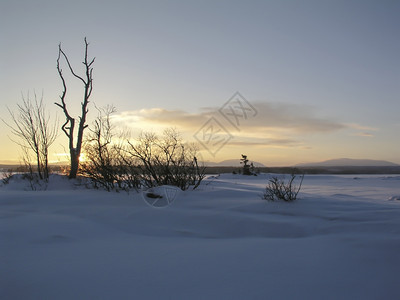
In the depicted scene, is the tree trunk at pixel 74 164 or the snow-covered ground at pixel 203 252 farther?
the tree trunk at pixel 74 164

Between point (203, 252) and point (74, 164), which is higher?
point (74, 164)

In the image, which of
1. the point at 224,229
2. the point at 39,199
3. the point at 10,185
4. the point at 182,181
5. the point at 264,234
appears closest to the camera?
the point at 264,234

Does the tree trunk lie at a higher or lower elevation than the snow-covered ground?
higher

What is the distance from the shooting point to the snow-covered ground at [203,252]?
2.36 metres

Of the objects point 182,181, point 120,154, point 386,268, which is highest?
point 120,154

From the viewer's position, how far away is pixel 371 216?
14.8 feet

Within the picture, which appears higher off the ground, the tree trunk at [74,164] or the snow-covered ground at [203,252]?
the tree trunk at [74,164]

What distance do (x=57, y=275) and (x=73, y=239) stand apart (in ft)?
3.74

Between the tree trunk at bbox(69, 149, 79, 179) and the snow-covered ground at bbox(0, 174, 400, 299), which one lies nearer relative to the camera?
the snow-covered ground at bbox(0, 174, 400, 299)

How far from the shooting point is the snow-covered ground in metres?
2.36

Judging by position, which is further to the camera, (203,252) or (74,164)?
(74,164)

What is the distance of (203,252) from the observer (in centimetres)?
319

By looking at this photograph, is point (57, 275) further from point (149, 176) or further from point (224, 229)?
point (149, 176)

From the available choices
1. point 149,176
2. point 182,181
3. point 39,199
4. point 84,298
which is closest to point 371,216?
point 84,298
